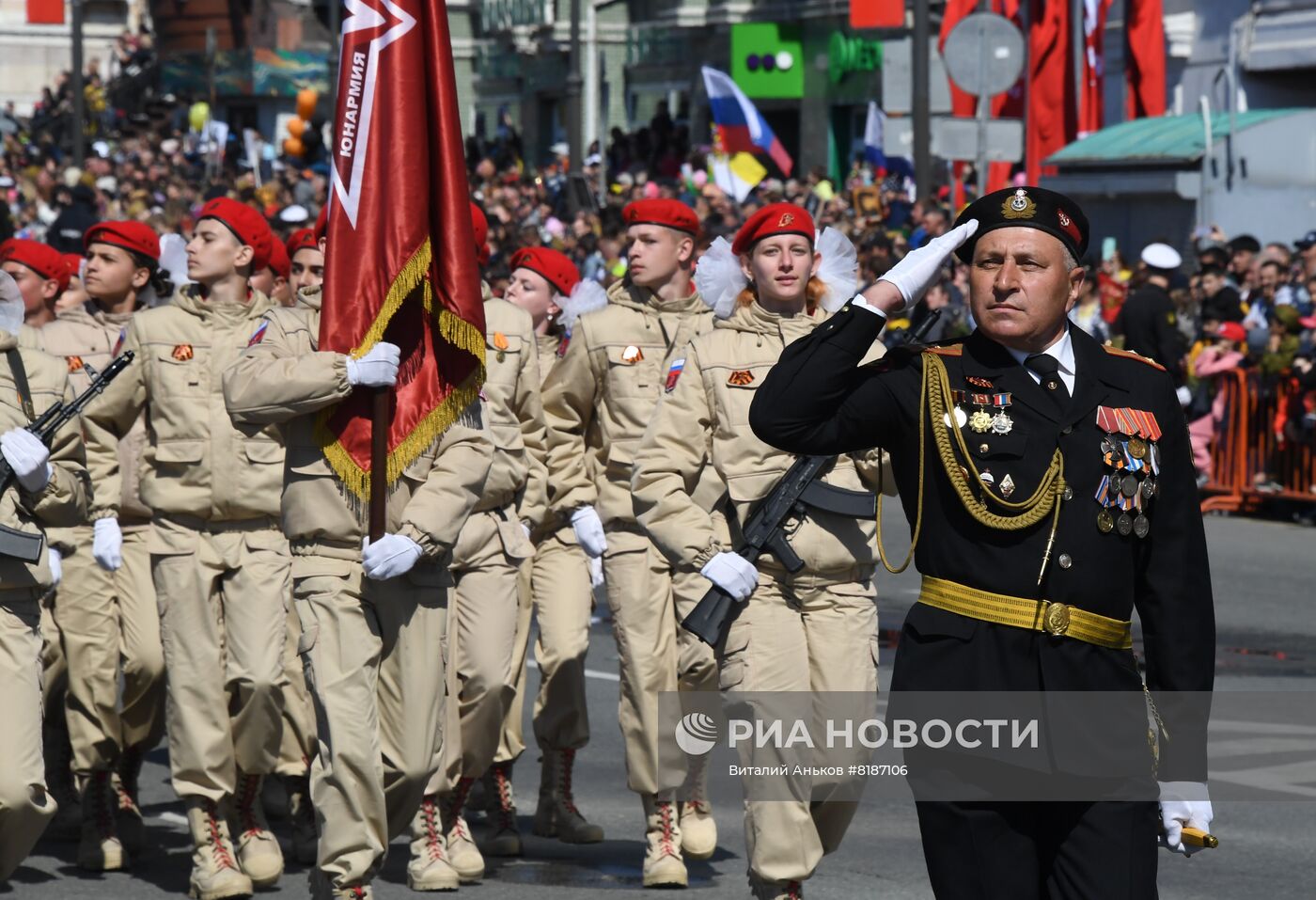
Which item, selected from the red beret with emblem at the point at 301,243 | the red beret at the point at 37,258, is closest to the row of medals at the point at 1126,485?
the red beret with emblem at the point at 301,243

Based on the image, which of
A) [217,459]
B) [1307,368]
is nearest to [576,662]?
[217,459]

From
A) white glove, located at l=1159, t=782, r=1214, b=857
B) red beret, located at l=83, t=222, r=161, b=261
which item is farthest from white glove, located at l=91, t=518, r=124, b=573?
white glove, located at l=1159, t=782, r=1214, b=857

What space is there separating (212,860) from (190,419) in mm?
1577

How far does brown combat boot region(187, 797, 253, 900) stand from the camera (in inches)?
306

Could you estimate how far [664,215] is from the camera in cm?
912

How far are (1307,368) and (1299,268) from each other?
2.48m

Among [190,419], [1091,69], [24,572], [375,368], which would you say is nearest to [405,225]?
[375,368]

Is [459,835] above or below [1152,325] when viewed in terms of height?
below

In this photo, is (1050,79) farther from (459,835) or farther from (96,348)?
(459,835)

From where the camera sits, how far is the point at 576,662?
29.5 ft

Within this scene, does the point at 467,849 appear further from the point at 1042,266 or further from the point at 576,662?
the point at 1042,266

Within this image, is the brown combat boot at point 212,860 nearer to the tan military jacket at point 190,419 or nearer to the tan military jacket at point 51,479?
the tan military jacket at point 190,419

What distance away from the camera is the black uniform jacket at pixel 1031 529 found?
192 inches

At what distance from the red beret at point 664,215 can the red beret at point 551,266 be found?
788 millimetres
